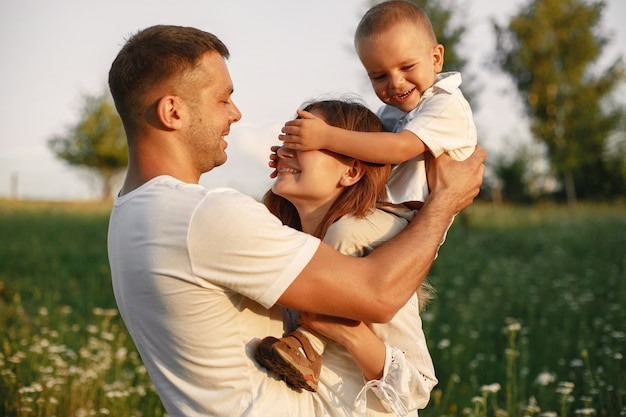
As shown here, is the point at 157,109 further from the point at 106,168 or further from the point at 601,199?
the point at 106,168

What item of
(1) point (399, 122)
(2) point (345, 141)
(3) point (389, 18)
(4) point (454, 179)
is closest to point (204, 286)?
(2) point (345, 141)

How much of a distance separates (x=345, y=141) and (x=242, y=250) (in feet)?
2.15

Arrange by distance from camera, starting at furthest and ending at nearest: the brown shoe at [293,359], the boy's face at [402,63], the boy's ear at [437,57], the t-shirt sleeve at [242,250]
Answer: the boy's ear at [437,57] → the boy's face at [402,63] → the brown shoe at [293,359] → the t-shirt sleeve at [242,250]

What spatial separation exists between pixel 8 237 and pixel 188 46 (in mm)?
12852

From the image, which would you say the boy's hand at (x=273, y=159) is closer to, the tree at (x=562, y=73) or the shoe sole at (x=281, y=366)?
the shoe sole at (x=281, y=366)

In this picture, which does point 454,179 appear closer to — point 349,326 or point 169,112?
point 349,326

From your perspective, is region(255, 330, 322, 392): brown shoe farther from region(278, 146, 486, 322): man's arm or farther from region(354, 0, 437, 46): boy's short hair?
region(354, 0, 437, 46): boy's short hair

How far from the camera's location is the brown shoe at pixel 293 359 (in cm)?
232

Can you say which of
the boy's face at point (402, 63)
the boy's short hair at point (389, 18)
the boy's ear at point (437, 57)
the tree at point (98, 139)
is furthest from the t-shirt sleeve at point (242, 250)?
the tree at point (98, 139)

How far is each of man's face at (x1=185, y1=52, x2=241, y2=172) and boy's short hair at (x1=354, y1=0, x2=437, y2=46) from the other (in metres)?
0.72

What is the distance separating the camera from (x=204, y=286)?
2289 millimetres

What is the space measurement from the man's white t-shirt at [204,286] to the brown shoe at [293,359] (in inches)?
2.1

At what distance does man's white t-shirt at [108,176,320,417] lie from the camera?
2.23 metres

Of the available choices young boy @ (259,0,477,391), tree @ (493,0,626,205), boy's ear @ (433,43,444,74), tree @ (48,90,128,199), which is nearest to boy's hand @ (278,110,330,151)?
young boy @ (259,0,477,391)
